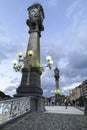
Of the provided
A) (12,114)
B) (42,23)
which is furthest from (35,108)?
(42,23)

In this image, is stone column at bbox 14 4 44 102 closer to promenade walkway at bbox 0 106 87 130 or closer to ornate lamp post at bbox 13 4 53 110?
ornate lamp post at bbox 13 4 53 110

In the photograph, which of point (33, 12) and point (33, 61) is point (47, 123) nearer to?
point (33, 61)

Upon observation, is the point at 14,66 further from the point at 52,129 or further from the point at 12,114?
the point at 52,129

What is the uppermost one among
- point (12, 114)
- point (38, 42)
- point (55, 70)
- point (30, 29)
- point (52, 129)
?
point (55, 70)

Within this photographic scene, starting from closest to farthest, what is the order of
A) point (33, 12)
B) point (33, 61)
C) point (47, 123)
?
point (47, 123)
point (33, 61)
point (33, 12)

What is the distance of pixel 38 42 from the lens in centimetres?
2502

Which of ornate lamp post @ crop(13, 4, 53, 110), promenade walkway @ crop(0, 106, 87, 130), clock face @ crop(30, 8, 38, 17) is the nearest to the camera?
promenade walkway @ crop(0, 106, 87, 130)

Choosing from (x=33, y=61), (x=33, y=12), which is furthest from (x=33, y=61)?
(x=33, y=12)

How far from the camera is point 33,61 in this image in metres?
23.1

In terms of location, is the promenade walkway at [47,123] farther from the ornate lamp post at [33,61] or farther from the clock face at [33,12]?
the clock face at [33,12]

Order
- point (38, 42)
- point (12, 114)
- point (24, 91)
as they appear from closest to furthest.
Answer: point (12, 114) → point (24, 91) → point (38, 42)

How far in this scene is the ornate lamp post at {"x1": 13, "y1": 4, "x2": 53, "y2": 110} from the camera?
20.9 meters

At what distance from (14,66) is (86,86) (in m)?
88.0

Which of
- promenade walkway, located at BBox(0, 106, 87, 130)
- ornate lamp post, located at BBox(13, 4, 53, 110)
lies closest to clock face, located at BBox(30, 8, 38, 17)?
ornate lamp post, located at BBox(13, 4, 53, 110)
